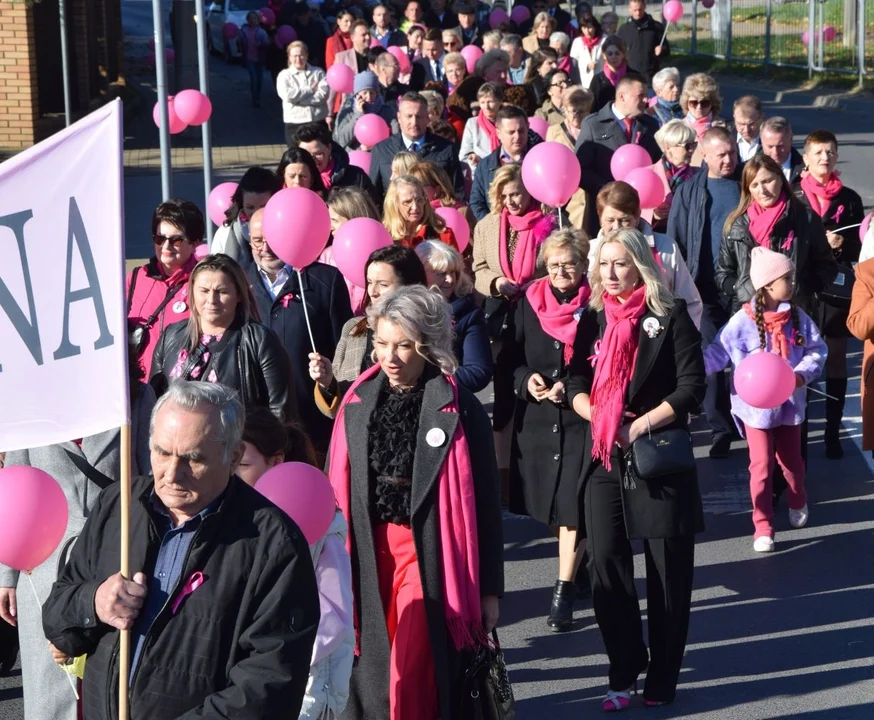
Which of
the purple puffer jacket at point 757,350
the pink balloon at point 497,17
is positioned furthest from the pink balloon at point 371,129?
the pink balloon at point 497,17

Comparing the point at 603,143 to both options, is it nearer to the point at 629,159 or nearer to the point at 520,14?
the point at 629,159

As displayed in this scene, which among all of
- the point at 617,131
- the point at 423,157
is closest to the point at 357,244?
the point at 423,157

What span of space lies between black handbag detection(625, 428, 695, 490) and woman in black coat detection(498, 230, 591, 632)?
2.62 ft

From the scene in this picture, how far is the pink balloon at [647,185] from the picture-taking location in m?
9.34

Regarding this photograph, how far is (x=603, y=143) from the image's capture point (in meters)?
11.1

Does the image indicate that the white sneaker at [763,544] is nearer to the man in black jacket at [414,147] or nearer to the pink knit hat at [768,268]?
the pink knit hat at [768,268]

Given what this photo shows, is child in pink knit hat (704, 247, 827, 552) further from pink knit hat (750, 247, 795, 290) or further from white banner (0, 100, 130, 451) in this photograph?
white banner (0, 100, 130, 451)

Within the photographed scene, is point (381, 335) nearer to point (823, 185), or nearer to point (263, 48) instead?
point (823, 185)

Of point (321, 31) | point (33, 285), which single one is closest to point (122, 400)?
point (33, 285)

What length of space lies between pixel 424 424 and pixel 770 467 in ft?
11.2

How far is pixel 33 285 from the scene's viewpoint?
391 centimetres

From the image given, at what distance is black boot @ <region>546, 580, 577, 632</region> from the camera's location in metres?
6.83

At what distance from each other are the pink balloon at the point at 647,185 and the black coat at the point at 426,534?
4.51 m

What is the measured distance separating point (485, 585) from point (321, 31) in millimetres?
20989
